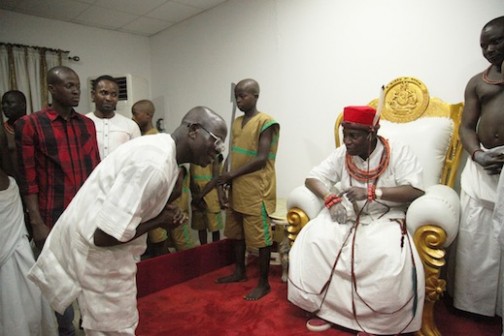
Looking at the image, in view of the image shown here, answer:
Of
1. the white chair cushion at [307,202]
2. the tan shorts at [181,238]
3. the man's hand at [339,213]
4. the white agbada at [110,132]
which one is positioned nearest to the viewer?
the man's hand at [339,213]

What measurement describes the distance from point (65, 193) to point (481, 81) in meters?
2.34

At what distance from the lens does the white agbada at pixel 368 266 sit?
1.50 metres

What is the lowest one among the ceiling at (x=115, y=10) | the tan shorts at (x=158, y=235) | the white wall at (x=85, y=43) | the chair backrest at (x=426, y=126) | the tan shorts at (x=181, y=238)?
the tan shorts at (x=181, y=238)

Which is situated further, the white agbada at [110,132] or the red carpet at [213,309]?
the white agbada at [110,132]

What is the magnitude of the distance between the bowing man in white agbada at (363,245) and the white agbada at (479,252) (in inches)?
11.2

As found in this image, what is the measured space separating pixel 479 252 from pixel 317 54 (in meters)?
1.96

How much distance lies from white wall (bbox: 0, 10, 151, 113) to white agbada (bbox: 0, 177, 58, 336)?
3029 mm

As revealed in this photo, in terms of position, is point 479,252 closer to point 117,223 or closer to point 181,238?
point 117,223

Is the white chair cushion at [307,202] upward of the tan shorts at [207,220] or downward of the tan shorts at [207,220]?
upward

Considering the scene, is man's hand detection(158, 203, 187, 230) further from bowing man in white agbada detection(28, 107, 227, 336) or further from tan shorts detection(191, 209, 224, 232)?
tan shorts detection(191, 209, 224, 232)

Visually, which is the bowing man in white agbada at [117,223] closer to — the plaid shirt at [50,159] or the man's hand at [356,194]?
the plaid shirt at [50,159]

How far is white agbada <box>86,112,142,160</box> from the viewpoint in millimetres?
2355

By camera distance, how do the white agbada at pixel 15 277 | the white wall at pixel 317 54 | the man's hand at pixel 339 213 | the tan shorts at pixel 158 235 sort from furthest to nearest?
1. the tan shorts at pixel 158 235
2. the white wall at pixel 317 54
3. the man's hand at pixel 339 213
4. the white agbada at pixel 15 277

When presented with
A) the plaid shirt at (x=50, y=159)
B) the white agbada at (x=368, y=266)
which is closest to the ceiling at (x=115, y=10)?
the plaid shirt at (x=50, y=159)
